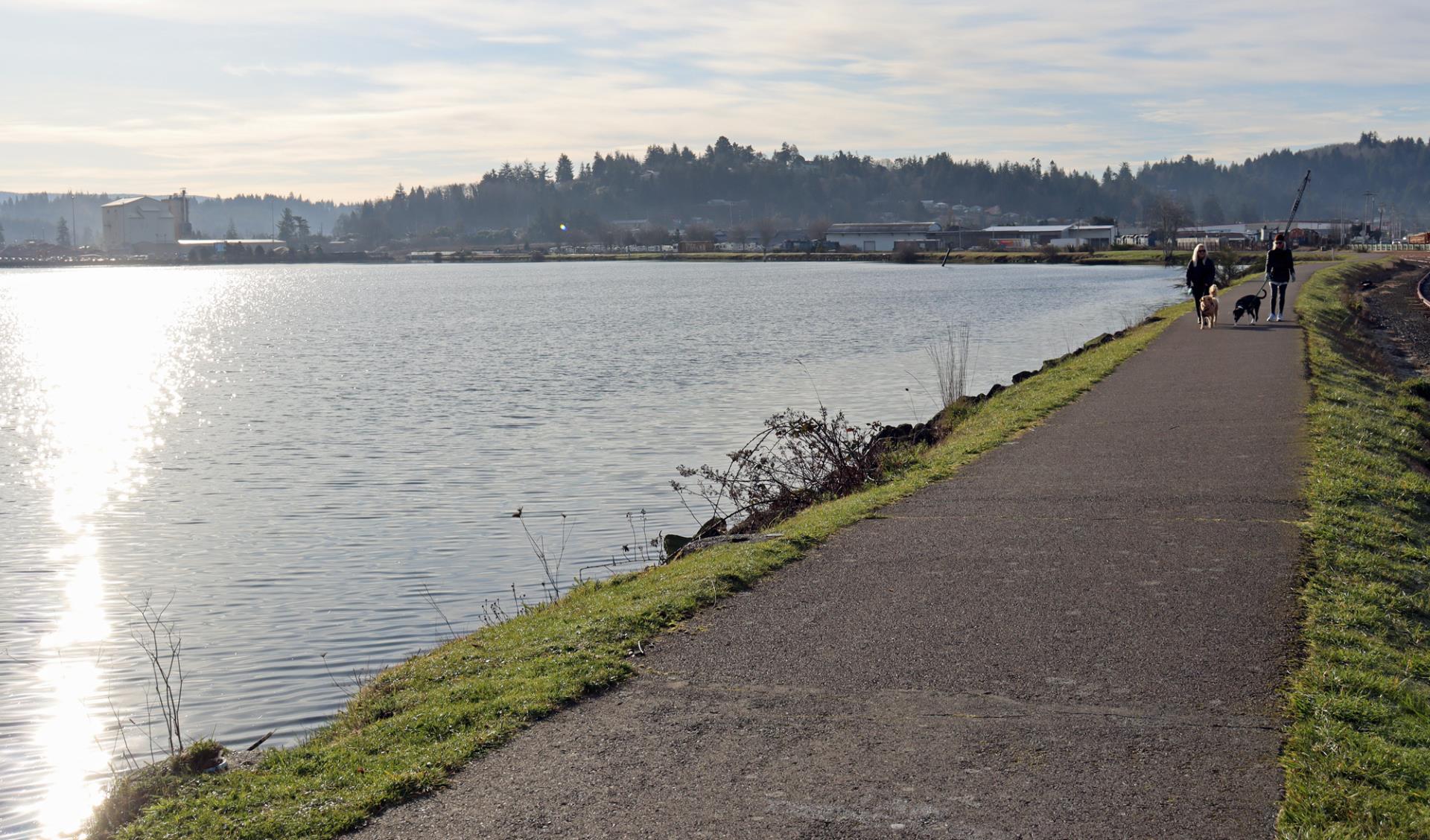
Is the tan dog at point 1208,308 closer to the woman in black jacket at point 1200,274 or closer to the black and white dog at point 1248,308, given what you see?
the woman in black jacket at point 1200,274

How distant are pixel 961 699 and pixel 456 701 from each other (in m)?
2.66

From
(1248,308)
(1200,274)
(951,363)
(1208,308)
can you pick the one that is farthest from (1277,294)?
(951,363)

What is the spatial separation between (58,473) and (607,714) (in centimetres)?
1855

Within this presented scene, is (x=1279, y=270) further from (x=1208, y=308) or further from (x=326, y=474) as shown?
(x=326, y=474)

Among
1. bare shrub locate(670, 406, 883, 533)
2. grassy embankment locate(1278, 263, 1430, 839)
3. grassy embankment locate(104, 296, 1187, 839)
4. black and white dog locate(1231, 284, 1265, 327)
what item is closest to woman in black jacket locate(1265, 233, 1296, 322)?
black and white dog locate(1231, 284, 1265, 327)

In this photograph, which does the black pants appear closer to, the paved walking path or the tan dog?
the tan dog

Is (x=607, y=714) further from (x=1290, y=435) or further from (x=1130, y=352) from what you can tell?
(x=1130, y=352)

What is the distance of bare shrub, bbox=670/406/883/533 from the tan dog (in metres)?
14.6

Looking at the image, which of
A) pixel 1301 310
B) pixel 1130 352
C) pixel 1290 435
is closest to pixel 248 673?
pixel 1290 435

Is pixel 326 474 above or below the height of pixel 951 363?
below

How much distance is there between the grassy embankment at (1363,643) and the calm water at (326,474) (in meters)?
→ 6.59

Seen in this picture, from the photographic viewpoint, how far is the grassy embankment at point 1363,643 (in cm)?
489

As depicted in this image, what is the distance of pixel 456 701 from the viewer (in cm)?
671

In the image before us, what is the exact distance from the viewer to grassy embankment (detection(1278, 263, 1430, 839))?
4.89 m
